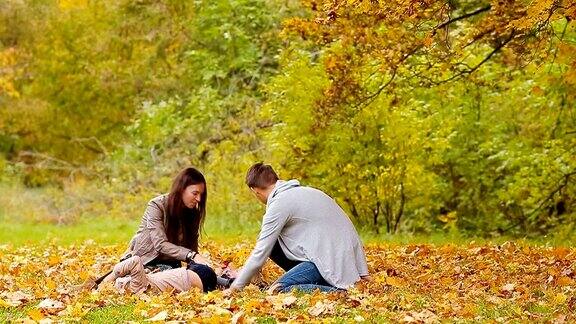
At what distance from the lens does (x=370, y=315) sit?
21.7ft

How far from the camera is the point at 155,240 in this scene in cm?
899

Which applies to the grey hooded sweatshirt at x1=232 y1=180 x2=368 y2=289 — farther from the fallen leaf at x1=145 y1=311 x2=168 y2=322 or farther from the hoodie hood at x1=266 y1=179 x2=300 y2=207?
the fallen leaf at x1=145 y1=311 x2=168 y2=322

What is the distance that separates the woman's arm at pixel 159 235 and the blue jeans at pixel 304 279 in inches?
47.0

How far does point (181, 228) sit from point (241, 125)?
1232 centimetres

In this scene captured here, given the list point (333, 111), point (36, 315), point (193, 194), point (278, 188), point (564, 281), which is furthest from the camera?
point (333, 111)

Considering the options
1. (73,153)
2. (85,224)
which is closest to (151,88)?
(73,153)

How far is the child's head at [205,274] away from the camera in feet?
27.8

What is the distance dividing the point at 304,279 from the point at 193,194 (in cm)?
141

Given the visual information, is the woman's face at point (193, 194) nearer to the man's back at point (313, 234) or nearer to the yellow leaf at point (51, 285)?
the man's back at point (313, 234)

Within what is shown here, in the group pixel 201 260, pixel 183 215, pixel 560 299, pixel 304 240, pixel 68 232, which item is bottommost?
pixel 68 232

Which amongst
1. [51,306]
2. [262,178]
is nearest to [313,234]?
[262,178]

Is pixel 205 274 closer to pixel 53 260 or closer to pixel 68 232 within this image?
pixel 53 260

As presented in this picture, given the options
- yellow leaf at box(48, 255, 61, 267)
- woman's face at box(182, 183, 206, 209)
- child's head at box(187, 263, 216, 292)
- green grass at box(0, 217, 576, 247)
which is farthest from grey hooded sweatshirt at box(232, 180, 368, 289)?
green grass at box(0, 217, 576, 247)

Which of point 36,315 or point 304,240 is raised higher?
point 304,240
